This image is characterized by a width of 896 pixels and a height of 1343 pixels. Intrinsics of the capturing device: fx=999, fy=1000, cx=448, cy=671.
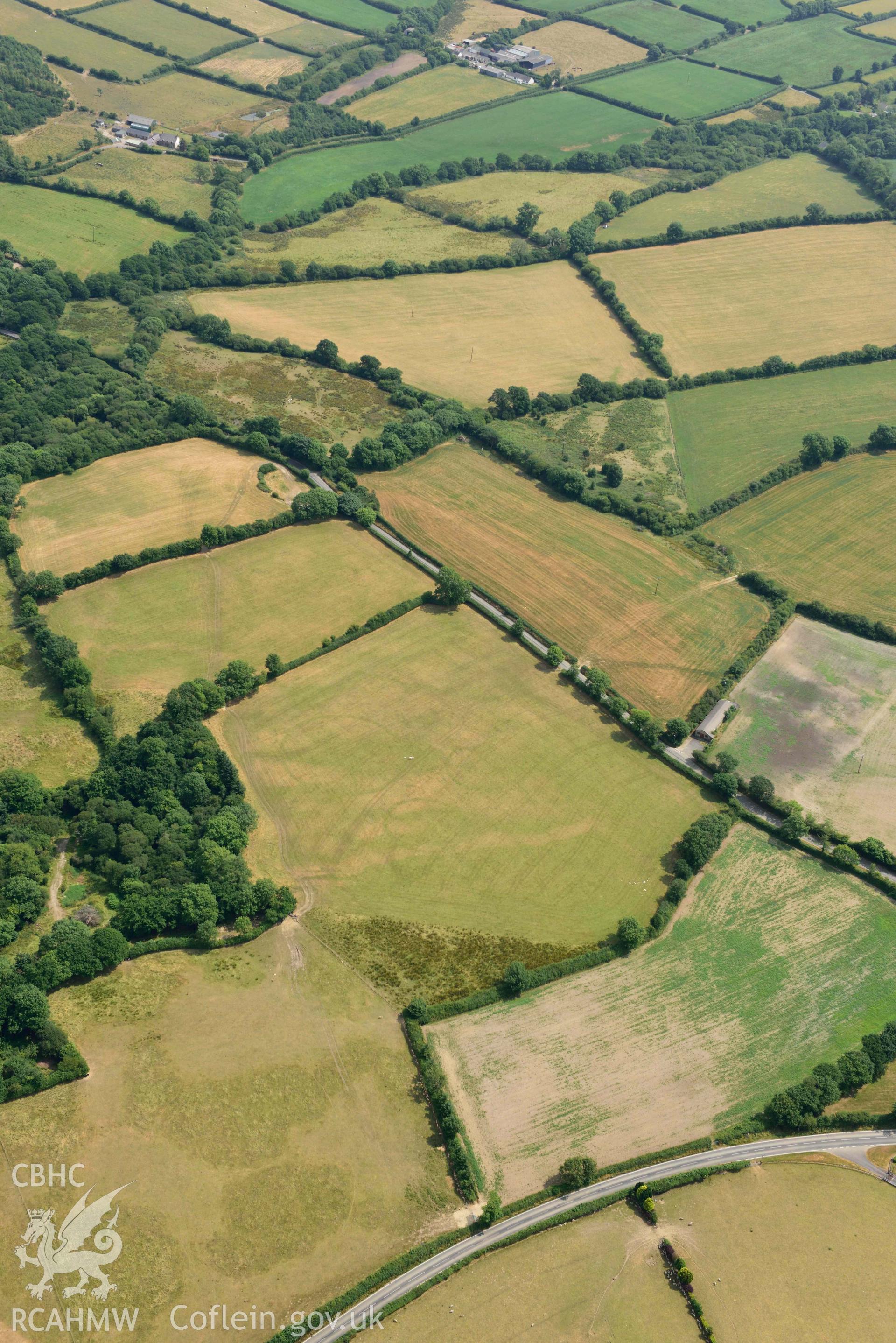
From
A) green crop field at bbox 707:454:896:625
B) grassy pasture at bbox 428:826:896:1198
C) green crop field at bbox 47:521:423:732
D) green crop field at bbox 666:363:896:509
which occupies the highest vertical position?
green crop field at bbox 666:363:896:509

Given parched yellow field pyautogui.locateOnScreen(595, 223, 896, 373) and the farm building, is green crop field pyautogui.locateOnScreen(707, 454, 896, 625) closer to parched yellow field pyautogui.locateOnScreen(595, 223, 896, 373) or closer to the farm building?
the farm building

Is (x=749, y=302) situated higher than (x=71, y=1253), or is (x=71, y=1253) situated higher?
(x=749, y=302)

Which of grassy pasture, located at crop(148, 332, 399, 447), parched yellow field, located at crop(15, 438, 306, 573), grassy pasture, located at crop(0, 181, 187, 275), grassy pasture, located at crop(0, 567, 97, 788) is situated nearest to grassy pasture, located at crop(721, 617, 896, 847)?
parched yellow field, located at crop(15, 438, 306, 573)

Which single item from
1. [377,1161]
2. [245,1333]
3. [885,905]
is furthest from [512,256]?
[245,1333]

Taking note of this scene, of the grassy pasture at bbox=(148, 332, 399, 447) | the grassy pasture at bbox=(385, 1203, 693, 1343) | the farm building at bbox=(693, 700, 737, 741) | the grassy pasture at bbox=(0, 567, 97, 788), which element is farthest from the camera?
the grassy pasture at bbox=(148, 332, 399, 447)

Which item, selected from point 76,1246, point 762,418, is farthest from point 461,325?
point 76,1246

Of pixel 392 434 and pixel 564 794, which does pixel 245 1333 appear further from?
pixel 392 434

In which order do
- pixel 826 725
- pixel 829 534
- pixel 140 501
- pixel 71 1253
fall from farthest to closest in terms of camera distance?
pixel 829 534 < pixel 140 501 < pixel 826 725 < pixel 71 1253

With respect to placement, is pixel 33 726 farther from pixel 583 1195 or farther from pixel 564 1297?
pixel 564 1297
